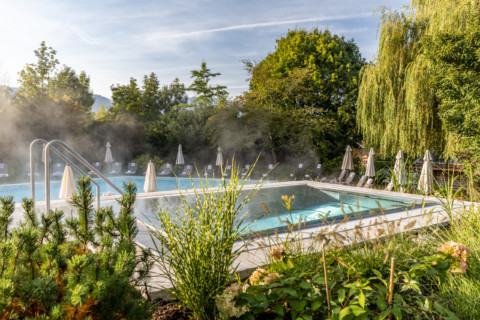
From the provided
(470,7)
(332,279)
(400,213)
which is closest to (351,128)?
(470,7)

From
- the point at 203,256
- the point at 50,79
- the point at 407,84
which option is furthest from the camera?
the point at 50,79

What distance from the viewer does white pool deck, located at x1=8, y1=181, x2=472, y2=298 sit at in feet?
7.23

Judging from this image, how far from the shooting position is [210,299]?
5.92ft

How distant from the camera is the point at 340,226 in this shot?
441 centimetres

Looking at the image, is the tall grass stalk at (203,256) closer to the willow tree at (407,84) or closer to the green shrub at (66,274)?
the green shrub at (66,274)

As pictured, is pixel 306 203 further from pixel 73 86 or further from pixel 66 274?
pixel 73 86

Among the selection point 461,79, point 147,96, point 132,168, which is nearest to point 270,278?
point 461,79

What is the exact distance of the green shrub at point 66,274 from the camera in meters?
1.01

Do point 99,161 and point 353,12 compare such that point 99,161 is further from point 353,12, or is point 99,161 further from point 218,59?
point 353,12

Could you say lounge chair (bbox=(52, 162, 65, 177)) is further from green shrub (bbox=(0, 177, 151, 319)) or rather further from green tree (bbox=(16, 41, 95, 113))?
green shrub (bbox=(0, 177, 151, 319))

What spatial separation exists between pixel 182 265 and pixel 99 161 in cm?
1440

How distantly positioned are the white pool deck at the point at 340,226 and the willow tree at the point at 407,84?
2220 mm

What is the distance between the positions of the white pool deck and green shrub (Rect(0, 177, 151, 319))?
0.88 feet

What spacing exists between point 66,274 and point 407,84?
9.63 m
